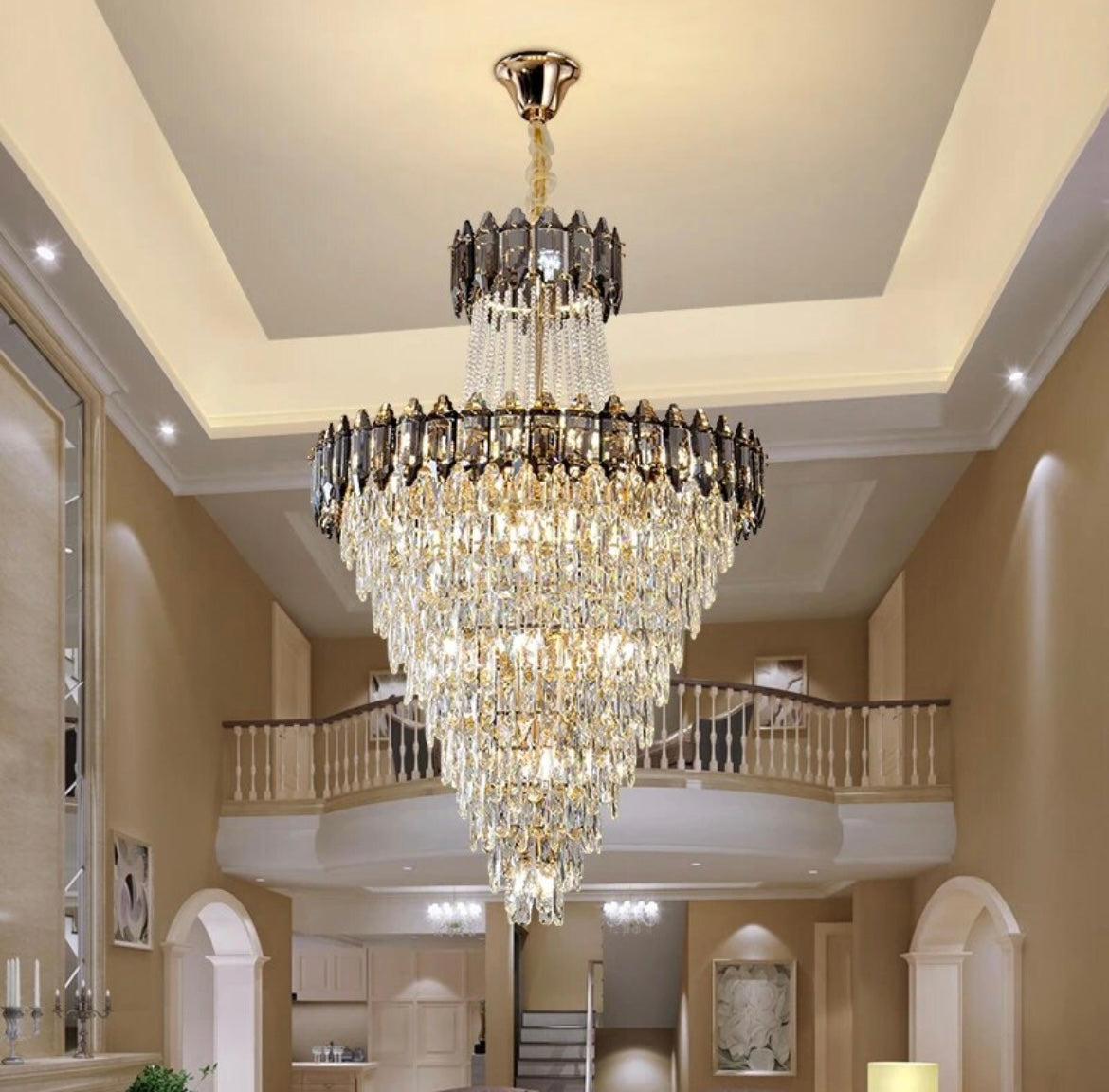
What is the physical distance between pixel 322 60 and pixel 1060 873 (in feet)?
19.6

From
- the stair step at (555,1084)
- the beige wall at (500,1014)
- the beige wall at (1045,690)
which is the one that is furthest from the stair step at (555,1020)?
the beige wall at (1045,690)

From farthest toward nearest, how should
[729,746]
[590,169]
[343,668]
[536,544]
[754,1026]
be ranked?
[754,1026] < [343,668] < [729,746] < [590,169] < [536,544]

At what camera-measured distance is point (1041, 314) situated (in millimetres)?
9578

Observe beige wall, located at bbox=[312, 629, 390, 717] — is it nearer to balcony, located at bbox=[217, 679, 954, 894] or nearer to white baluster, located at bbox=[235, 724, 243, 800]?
balcony, located at bbox=[217, 679, 954, 894]

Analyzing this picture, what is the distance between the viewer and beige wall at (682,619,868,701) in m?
17.1

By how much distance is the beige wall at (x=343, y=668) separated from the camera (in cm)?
1736

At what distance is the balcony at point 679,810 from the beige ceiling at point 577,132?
11.5ft

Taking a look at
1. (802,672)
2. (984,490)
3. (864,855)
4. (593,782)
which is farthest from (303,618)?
(593,782)

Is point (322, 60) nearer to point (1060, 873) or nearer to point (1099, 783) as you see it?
point (1099, 783)

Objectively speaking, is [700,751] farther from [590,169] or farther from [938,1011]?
[590,169]

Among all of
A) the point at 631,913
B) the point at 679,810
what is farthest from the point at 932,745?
the point at 631,913

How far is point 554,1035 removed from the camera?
2125 cm

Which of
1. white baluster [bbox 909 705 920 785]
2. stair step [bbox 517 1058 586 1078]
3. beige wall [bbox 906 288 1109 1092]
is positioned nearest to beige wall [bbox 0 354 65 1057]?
beige wall [bbox 906 288 1109 1092]

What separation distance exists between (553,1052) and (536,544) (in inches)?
606
